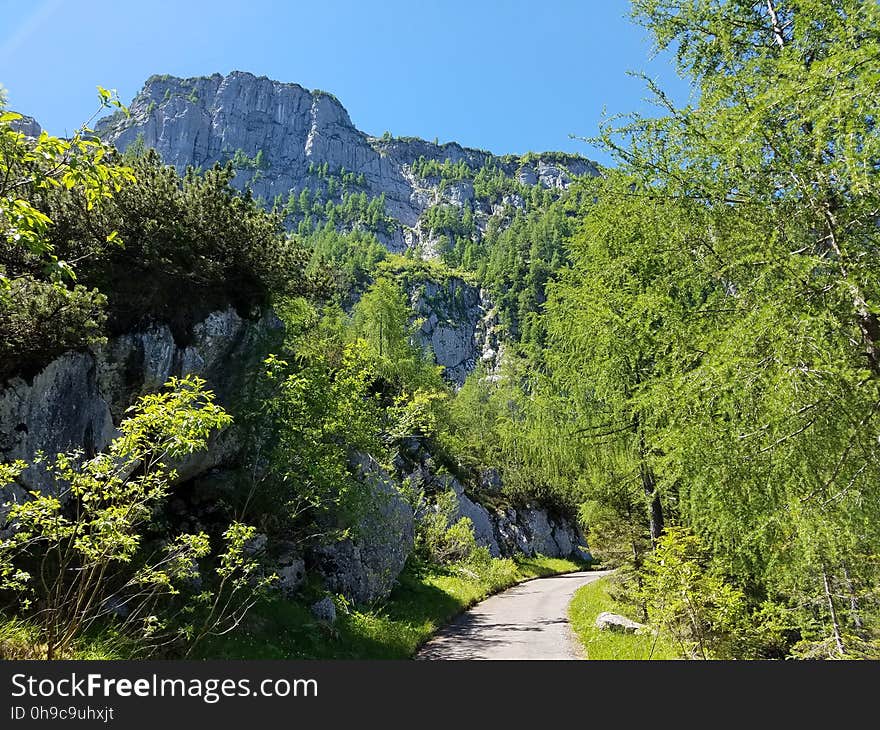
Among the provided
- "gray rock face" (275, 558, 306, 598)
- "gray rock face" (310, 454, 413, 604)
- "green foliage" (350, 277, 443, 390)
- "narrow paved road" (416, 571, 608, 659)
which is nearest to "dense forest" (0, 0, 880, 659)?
"gray rock face" (275, 558, 306, 598)

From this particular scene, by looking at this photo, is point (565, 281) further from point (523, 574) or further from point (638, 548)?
point (523, 574)

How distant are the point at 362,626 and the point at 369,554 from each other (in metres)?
2.55

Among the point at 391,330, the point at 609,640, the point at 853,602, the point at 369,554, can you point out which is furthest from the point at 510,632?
the point at 391,330

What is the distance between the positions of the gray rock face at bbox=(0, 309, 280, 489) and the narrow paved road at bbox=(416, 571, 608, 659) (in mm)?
7065

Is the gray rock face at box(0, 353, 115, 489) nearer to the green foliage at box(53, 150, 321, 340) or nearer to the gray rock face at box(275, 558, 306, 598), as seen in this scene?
the green foliage at box(53, 150, 321, 340)

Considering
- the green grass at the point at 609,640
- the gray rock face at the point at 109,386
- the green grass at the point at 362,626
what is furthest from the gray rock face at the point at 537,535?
the gray rock face at the point at 109,386

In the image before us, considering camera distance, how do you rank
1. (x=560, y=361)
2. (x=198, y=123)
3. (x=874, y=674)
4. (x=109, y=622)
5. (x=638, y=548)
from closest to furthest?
(x=874, y=674) → (x=109, y=622) → (x=560, y=361) → (x=638, y=548) → (x=198, y=123)

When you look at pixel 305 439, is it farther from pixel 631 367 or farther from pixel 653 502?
pixel 653 502

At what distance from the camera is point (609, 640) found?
10.6m

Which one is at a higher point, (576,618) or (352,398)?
(352,398)

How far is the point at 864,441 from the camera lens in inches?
202

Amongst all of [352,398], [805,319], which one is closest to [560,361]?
[352,398]

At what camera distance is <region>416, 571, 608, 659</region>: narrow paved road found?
10.6 meters

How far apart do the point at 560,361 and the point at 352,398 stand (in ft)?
16.8
